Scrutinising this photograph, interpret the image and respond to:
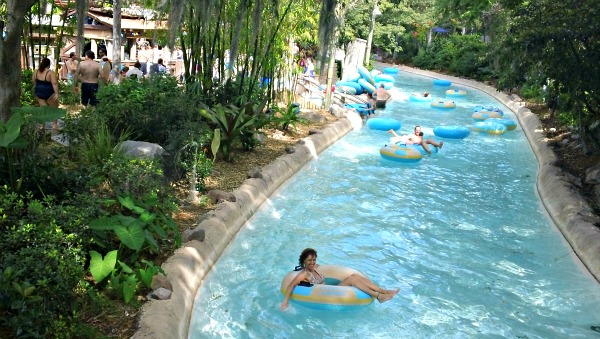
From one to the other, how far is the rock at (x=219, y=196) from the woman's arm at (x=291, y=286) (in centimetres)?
264

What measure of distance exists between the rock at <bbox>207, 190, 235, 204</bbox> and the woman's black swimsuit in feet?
11.4

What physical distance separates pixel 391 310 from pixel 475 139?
43.1 feet

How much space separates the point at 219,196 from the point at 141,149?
1.33 meters

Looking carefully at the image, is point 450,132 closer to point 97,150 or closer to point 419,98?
point 419,98

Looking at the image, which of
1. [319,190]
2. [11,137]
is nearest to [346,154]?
[319,190]

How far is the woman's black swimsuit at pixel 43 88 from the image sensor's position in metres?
→ 10.7

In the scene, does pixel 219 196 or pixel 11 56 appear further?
pixel 219 196

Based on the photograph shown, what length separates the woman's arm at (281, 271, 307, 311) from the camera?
6.96m

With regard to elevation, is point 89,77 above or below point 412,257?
above

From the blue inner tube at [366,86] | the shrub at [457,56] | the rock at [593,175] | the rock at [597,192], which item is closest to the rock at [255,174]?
the rock at [597,192]

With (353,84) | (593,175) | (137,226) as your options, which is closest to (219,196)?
(137,226)

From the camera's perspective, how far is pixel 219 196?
9.53m

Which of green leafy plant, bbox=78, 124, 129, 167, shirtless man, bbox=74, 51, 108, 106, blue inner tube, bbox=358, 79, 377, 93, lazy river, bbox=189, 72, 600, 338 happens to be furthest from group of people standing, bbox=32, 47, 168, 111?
blue inner tube, bbox=358, 79, 377, 93

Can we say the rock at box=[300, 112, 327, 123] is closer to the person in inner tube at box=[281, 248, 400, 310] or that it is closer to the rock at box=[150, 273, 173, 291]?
the person in inner tube at box=[281, 248, 400, 310]
